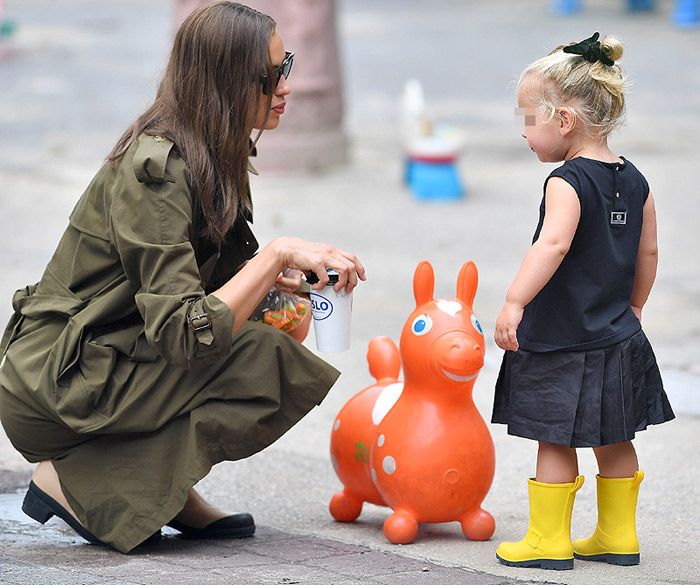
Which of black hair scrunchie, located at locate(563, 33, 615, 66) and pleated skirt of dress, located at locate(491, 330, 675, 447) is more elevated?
black hair scrunchie, located at locate(563, 33, 615, 66)

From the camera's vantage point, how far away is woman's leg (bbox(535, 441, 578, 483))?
3176mm

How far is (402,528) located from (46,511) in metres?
0.95

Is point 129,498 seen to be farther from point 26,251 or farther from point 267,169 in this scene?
point 267,169

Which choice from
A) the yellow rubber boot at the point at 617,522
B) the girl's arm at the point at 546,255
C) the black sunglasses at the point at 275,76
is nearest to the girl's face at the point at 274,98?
the black sunglasses at the point at 275,76

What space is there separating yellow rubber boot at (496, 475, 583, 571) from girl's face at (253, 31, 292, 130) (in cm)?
117

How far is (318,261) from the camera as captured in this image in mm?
3092

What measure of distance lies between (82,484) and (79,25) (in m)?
15.5

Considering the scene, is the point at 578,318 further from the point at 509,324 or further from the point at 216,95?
the point at 216,95

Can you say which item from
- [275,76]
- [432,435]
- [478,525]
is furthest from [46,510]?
[275,76]

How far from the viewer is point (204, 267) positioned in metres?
3.34

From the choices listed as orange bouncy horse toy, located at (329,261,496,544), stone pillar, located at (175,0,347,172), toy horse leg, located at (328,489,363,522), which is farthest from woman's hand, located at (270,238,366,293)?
stone pillar, located at (175,0,347,172)

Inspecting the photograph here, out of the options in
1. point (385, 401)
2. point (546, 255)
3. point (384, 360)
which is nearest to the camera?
point (546, 255)

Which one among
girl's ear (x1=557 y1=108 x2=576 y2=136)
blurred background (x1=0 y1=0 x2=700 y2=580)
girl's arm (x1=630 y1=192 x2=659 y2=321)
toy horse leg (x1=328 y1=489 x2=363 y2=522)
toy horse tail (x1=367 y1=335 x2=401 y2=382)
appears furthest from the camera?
blurred background (x1=0 y1=0 x2=700 y2=580)

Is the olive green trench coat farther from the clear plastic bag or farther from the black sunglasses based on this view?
the black sunglasses
